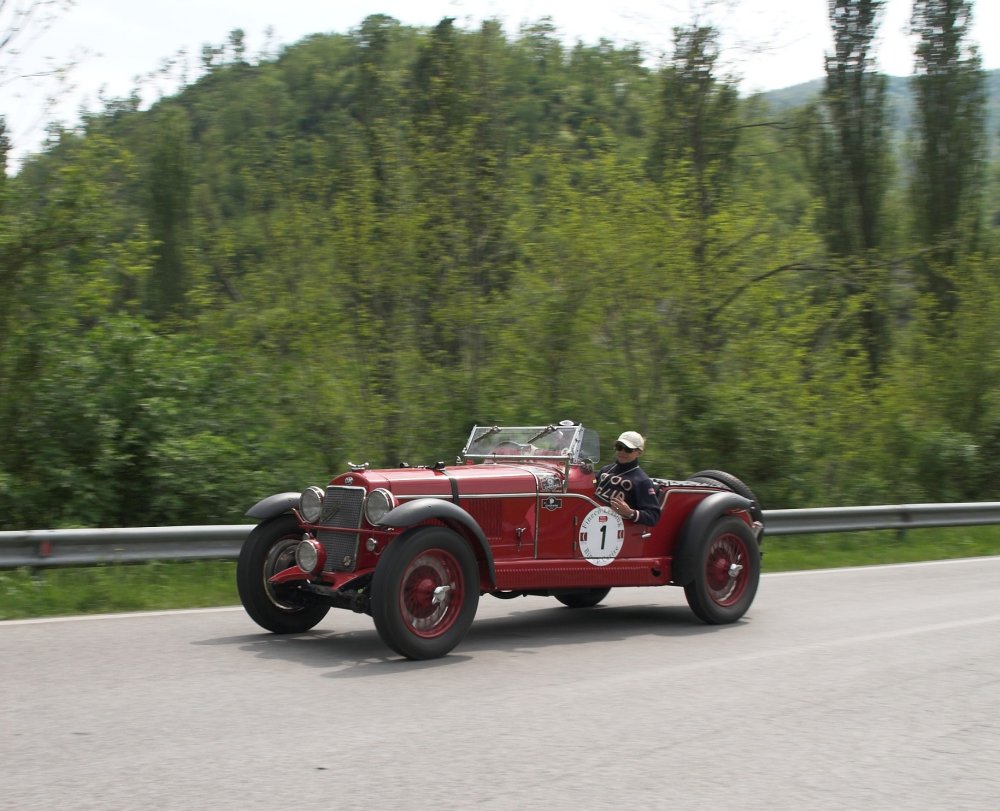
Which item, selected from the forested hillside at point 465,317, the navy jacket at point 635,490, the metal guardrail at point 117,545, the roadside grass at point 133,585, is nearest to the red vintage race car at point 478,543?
the navy jacket at point 635,490

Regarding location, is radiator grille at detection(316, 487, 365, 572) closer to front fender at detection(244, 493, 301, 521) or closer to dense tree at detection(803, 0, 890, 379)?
front fender at detection(244, 493, 301, 521)

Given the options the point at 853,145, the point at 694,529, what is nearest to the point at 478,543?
the point at 694,529

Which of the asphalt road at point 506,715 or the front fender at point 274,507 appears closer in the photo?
the asphalt road at point 506,715

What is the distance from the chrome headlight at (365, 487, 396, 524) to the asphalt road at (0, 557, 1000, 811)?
914 millimetres

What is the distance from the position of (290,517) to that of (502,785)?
3.93 meters

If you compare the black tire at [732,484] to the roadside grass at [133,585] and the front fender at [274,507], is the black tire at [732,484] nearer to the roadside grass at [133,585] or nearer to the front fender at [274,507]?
the roadside grass at [133,585]

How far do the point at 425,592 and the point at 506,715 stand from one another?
5.23 ft

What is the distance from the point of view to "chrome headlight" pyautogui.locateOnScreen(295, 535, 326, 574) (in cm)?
758

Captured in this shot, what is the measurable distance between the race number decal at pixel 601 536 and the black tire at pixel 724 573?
0.69 metres

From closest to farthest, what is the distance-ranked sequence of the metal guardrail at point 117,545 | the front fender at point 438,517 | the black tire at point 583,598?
the front fender at point 438,517, the metal guardrail at point 117,545, the black tire at point 583,598

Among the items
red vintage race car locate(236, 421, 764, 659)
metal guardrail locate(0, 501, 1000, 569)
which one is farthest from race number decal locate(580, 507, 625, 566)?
metal guardrail locate(0, 501, 1000, 569)

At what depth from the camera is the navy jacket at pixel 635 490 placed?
8.85 metres

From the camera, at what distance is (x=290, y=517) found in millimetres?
8195

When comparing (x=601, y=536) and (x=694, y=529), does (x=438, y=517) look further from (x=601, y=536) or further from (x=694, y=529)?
(x=694, y=529)
